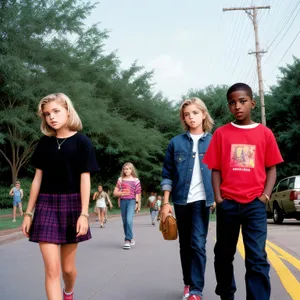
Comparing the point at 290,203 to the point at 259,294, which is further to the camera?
the point at 290,203

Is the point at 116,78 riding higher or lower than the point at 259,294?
higher

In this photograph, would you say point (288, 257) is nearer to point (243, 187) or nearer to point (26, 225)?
point (243, 187)

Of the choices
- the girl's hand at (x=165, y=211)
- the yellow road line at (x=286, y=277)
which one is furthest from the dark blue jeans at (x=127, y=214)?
the girl's hand at (x=165, y=211)

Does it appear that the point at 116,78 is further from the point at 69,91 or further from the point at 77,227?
the point at 77,227

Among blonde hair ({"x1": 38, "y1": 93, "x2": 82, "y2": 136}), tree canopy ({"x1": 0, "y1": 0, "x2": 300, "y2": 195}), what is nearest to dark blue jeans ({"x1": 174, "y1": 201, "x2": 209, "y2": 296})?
blonde hair ({"x1": 38, "y1": 93, "x2": 82, "y2": 136})

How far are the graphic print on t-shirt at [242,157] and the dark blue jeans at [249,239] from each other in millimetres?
264

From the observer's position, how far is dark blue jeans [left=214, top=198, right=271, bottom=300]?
3.92 metres

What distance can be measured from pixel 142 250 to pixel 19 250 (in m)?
2.38

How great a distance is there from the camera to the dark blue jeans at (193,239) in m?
4.73

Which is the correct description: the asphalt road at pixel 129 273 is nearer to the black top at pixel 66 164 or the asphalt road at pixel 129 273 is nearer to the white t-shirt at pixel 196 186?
the white t-shirt at pixel 196 186

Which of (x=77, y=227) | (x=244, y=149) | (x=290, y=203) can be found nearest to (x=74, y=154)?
(x=77, y=227)

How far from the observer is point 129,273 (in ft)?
22.1

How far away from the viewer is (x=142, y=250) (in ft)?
31.7

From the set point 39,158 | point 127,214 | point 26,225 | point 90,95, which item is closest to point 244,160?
point 39,158
